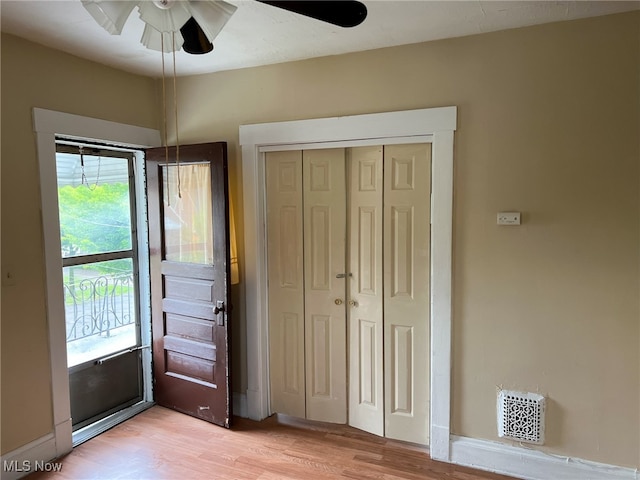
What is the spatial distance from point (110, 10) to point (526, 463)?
2982 millimetres

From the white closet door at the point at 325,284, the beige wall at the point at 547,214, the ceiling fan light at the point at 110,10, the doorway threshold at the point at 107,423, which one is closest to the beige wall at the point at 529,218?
the beige wall at the point at 547,214

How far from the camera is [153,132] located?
3258 mm

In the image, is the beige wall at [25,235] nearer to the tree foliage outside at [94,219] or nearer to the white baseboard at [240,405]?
the tree foliage outside at [94,219]

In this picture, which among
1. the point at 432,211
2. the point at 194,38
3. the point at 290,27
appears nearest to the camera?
the point at 194,38

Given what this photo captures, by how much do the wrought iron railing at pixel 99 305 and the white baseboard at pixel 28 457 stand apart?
2.17 ft

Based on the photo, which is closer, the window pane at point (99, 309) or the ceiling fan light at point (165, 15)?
the ceiling fan light at point (165, 15)

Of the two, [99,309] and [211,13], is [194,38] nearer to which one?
[211,13]

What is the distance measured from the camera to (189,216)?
312cm

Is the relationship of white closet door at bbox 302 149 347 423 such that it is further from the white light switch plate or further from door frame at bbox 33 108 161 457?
door frame at bbox 33 108 161 457

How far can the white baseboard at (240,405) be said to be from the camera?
126 inches

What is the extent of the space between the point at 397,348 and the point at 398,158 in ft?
4.03

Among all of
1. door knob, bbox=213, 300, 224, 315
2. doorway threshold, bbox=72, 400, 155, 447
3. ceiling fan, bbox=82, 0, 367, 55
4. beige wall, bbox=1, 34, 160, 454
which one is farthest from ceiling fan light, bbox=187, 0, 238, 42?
doorway threshold, bbox=72, 400, 155, 447

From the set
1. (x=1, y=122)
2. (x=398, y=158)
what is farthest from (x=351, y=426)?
(x=1, y=122)

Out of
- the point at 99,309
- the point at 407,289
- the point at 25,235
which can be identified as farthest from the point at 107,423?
the point at 407,289
